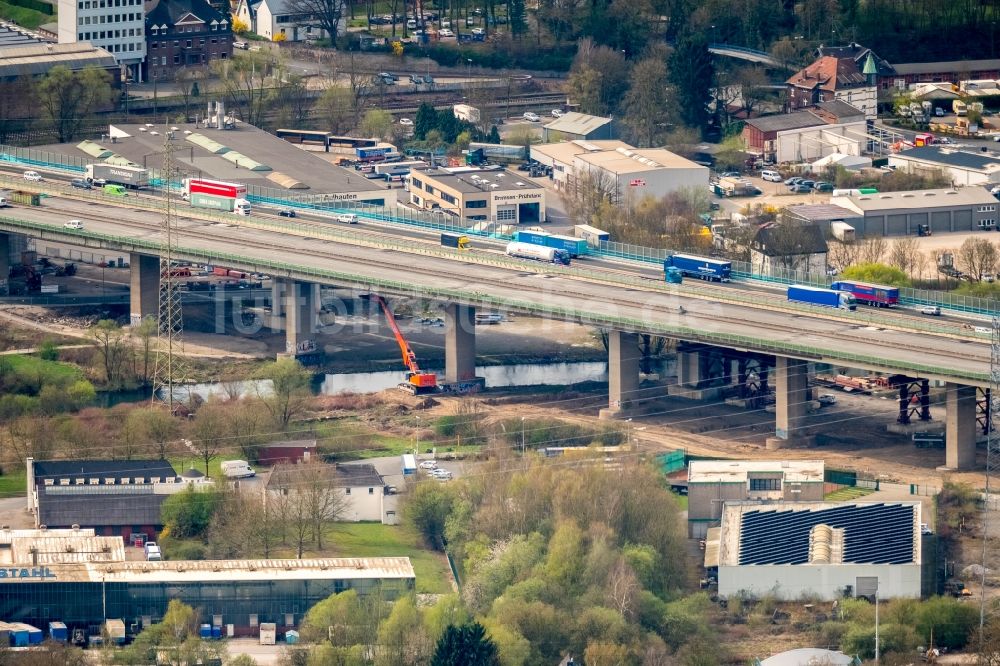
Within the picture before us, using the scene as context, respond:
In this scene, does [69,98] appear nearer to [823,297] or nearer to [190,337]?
[190,337]

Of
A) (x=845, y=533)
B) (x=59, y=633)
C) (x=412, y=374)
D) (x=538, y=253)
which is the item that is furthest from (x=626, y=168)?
(x=59, y=633)

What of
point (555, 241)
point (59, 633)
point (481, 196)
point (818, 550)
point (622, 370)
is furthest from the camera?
point (481, 196)

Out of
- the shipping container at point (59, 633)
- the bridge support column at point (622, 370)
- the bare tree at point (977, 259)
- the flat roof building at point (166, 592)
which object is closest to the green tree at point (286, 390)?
the bridge support column at point (622, 370)

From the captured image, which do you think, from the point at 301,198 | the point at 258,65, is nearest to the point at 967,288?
the point at 301,198

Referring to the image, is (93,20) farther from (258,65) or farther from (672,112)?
(672,112)

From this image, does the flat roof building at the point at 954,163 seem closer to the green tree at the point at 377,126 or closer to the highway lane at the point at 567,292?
the green tree at the point at 377,126

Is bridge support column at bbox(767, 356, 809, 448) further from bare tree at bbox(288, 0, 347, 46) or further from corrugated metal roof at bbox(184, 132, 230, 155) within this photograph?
bare tree at bbox(288, 0, 347, 46)
